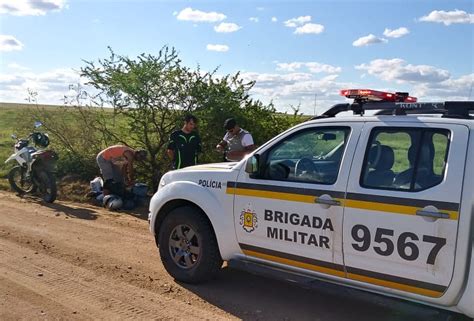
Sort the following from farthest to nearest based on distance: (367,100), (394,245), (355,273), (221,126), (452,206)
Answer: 1. (221,126)
2. (367,100)
3. (355,273)
4. (394,245)
5. (452,206)

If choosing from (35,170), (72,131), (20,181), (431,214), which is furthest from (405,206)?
(72,131)

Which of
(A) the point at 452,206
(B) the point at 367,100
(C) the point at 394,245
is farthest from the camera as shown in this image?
(B) the point at 367,100

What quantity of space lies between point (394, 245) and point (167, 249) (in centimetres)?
270

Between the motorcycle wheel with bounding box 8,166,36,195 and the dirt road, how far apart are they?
13.5 ft

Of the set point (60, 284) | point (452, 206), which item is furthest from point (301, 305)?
point (60, 284)

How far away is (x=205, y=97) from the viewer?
11789mm

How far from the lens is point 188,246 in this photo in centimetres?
567

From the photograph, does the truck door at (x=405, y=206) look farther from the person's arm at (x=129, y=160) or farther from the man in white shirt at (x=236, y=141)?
the person's arm at (x=129, y=160)

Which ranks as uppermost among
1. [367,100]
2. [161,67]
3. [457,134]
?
[161,67]

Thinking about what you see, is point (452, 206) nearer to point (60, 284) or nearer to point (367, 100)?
point (367, 100)

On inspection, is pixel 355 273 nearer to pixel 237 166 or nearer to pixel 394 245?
pixel 394 245

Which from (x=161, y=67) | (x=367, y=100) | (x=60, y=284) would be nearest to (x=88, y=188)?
(x=161, y=67)

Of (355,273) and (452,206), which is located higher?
(452,206)

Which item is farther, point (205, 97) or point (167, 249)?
point (205, 97)
